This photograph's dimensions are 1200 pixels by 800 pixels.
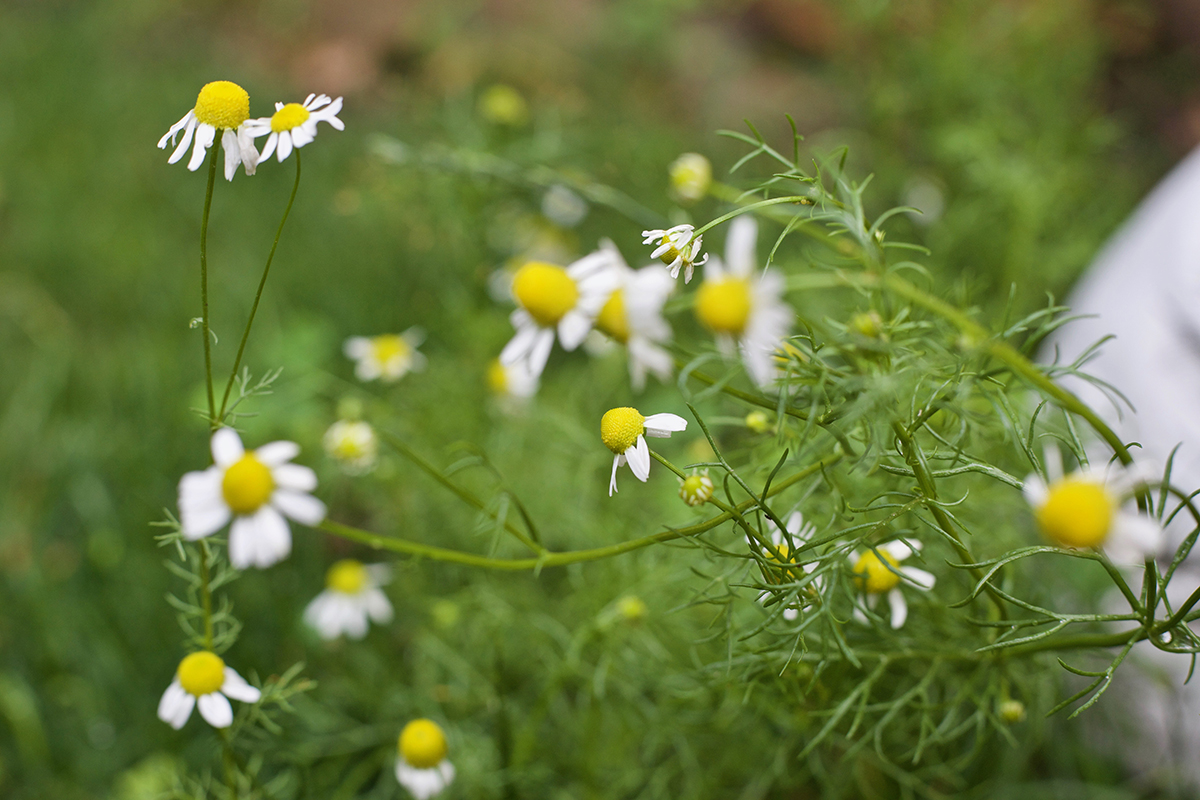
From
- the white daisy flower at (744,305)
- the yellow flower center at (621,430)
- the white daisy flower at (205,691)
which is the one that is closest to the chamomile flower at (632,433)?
the yellow flower center at (621,430)

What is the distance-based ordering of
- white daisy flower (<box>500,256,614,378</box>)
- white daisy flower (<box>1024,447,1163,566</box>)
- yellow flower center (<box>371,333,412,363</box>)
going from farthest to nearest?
yellow flower center (<box>371,333,412,363</box>) → white daisy flower (<box>500,256,614,378</box>) → white daisy flower (<box>1024,447,1163,566</box>)

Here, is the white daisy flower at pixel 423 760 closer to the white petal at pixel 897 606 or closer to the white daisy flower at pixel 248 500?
the white daisy flower at pixel 248 500

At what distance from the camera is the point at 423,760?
0.73 meters

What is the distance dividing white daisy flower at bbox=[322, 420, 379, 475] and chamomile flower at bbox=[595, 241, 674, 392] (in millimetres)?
512

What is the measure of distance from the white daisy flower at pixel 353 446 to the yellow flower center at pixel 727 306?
608mm

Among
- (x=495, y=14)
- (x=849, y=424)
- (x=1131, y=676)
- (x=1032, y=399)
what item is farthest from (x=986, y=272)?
(x=495, y=14)

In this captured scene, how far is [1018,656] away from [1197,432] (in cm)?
48

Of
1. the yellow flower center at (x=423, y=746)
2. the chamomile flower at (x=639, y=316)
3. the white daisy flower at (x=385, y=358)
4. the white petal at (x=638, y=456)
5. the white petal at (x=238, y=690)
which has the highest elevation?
the chamomile flower at (x=639, y=316)

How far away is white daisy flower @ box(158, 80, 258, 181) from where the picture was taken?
0.50 metres

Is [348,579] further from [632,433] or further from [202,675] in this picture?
[632,433]

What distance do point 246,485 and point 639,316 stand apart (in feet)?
0.92

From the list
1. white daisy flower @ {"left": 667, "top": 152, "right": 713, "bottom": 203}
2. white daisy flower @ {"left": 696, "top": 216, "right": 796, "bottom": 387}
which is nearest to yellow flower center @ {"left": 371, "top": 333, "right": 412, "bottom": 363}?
white daisy flower @ {"left": 667, "top": 152, "right": 713, "bottom": 203}

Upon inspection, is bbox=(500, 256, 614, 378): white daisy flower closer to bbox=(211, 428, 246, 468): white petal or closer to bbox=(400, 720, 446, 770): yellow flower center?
bbox=(211, 428, 246, 468): white petal

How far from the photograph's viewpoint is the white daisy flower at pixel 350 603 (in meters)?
1.04
